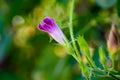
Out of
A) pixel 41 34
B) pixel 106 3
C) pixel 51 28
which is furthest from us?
pixel 41 34

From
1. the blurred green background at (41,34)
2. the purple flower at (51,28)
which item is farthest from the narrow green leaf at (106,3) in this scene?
the purple flower at (51,28)

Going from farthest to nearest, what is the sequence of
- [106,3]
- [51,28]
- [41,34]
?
[41,34], [106,3], [51,28]

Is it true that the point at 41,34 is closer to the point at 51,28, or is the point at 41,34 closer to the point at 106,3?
the point at 106,3

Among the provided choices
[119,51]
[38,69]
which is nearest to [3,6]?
[38,69]

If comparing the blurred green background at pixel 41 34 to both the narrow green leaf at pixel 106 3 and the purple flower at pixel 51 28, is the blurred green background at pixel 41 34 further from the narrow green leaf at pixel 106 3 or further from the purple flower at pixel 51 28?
the purple flower at pixel 51 28

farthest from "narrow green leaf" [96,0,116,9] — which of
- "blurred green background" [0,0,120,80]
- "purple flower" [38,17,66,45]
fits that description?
"purple flower" [38,17,66,45]

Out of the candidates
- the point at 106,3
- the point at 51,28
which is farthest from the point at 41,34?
the point at 51,28

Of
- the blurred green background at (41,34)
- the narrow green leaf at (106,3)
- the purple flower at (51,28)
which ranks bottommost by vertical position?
the blurred green background at (41,34)

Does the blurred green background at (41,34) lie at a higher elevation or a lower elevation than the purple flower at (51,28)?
lower
